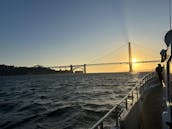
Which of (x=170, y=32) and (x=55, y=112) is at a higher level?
(x=170, y=32)

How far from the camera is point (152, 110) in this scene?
38.0 ft

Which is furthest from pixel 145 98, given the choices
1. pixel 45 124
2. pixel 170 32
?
pixel 170 32

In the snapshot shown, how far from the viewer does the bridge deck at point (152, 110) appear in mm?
9792

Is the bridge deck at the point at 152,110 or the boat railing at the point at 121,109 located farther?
the bridge deck at the point at 152,110

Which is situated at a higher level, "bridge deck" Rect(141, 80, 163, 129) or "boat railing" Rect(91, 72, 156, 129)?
"boat railing" Rect(91, 72, 156, 129)

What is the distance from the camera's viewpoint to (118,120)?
776cm

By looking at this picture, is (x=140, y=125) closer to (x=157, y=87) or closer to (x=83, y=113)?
(x=157, y=87)

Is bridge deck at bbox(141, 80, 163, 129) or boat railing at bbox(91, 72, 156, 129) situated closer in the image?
boat railing at bbox(91, 72, 156, 129)

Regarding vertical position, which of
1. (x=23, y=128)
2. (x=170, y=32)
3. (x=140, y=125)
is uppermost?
(x=170, y=32)

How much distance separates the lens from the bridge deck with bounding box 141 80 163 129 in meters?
9.79

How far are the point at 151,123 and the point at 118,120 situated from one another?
2.51m

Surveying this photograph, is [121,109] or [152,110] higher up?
[121,109]

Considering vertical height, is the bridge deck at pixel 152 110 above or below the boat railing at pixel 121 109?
below

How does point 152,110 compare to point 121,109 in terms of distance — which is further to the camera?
point 152,110
